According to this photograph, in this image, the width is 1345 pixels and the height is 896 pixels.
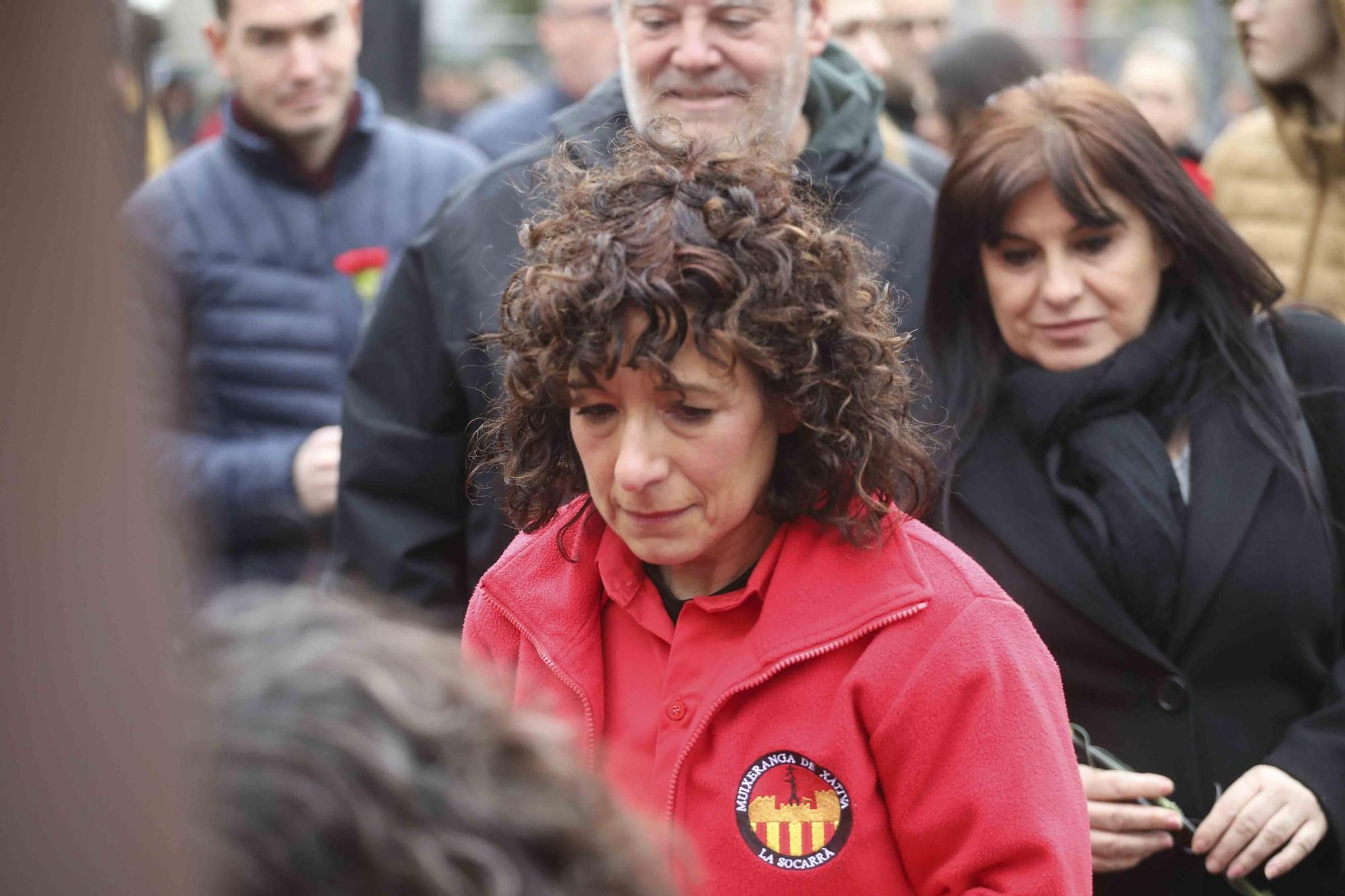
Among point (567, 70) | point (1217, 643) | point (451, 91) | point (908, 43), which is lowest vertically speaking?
point (451, 91)

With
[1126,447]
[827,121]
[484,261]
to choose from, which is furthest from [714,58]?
[1126,447]

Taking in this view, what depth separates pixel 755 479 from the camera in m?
1.98

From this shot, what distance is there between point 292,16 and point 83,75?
13.0 ft

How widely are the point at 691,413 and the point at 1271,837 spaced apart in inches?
48.9

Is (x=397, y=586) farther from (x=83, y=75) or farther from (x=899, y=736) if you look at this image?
(x=83, y=75)

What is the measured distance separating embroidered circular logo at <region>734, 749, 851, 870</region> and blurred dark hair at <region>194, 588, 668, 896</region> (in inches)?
33.4

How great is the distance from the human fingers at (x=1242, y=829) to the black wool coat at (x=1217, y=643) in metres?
0.07

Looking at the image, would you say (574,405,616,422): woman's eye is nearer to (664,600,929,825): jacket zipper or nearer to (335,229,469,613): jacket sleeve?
(664,600,929,825): jacket zipper

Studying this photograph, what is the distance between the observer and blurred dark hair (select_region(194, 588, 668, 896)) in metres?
0.88

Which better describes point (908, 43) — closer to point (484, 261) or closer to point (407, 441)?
point (484, 261)

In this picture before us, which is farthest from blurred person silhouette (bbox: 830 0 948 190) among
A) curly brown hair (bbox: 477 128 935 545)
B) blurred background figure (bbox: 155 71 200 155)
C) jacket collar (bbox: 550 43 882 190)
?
blurred background figure (bbox: 155 71 200 155)

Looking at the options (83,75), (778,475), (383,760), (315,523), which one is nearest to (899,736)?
(778,475)

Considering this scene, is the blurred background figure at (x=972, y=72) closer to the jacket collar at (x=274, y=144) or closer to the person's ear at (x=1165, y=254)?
the jacket collar at (x=274, y=144)

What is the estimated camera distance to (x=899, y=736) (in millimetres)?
1851
